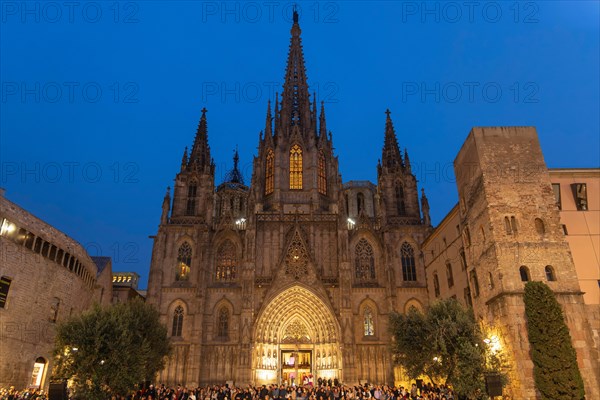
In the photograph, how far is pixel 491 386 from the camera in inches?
667

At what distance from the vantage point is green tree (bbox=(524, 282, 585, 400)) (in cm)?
1695

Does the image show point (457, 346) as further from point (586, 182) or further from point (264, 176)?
point (264, 176)

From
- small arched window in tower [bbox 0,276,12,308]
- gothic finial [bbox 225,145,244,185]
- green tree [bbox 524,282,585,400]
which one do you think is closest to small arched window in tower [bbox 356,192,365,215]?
gothic finial [bbox 225,145,244,185]

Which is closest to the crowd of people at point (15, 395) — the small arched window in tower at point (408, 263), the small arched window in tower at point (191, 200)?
the small arched window in tower at point (191, 200)

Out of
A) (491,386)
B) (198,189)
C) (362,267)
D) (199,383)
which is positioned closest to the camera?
(491,386)

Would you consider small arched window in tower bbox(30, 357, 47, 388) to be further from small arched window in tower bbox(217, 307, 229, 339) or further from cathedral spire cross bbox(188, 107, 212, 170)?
cathedral spire cross bbox(188, 107, 212, 170)

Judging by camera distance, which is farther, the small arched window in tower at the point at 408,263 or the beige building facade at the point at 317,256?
the small arched window in tower at the point at 408,263

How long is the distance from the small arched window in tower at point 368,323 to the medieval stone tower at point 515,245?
12321 mm

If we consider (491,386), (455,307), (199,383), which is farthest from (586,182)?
(199,383)

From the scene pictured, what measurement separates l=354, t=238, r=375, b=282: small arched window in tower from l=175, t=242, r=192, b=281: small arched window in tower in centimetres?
1462

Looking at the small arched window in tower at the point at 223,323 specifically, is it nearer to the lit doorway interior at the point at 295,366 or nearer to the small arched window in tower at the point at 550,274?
the lit doorway interior at the point at 295,366

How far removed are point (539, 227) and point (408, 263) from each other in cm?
1649

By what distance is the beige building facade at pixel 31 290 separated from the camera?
22.9m

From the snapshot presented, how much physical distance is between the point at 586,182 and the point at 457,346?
11228 millimetres
